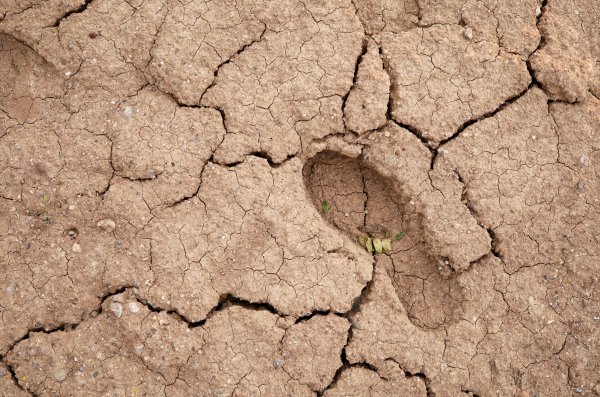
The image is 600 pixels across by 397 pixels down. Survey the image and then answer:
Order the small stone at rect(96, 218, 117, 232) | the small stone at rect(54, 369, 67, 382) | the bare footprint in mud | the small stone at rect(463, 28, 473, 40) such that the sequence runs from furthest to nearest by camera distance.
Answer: the small stone at rect(463, 28, 473, 40) < the bare footprint in mud < the small stone at rect(96, 218, 117, 232) < the small stone at rect(54, 369, 67, 382)

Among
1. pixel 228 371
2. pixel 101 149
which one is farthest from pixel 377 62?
pixel 228 371

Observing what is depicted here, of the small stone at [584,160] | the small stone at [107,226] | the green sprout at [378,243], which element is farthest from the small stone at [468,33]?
the small stone at [107,226]

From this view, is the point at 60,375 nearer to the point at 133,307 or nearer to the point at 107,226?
the point at 133,307

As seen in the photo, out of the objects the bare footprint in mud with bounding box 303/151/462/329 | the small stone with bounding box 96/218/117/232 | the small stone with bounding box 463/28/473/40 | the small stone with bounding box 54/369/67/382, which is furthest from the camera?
the small stone with bounding box 463/28/473/40

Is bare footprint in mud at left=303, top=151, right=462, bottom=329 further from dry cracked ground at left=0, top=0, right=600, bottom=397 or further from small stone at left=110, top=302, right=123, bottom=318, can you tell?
small stone at left=110, top=302, right=123, bottom=318

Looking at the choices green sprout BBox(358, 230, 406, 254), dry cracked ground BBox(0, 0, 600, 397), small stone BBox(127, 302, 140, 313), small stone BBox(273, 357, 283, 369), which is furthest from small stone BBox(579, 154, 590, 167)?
small stone BBox(127, 302, 140, 313)

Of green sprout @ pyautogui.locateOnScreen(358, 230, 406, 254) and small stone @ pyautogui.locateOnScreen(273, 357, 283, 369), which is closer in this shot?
small stone @ pyautogui.locateOnScreen(273, 357, 283, 369)
